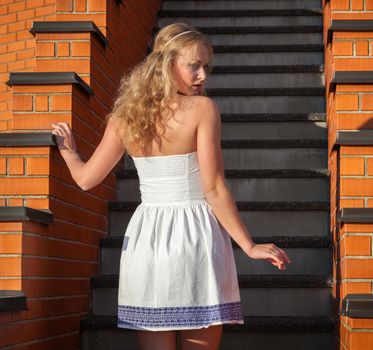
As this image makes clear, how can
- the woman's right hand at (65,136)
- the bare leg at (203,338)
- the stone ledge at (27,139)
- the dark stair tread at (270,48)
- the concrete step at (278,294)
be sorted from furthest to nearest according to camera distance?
the dark stair tread at (270,48) → the concrete step at (278,294) → the stone ledge at (27,139) → the woman's right hand at (65,136) → the bare leg at (203,338)

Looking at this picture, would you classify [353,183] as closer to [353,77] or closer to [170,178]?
[353,77]

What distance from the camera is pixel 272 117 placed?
17.9 ft

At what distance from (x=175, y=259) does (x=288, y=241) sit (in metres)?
1.72

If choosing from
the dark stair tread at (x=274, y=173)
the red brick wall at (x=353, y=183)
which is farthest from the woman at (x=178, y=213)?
the dark stair tread at (x=274, y=173)

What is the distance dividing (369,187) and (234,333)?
108 cm

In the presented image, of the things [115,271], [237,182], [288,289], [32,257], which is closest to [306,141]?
[237,182]

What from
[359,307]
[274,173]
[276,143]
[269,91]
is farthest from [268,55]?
[359,307]

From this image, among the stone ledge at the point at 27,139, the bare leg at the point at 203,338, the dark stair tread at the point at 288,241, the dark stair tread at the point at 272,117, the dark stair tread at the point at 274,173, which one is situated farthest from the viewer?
the dark stair tread at the point at 272,117

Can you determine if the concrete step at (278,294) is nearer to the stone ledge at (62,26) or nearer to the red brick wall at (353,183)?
the red brick wall at (353,183)

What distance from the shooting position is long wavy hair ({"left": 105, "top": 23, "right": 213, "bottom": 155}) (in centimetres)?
297

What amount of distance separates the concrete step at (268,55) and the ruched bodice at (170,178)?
3.27 meters

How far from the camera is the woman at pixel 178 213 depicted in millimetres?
2957

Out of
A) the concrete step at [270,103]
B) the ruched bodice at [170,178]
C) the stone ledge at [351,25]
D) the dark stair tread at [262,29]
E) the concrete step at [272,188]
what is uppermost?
the dark stair tread at [262,29]

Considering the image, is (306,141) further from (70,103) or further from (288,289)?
(70,103)
